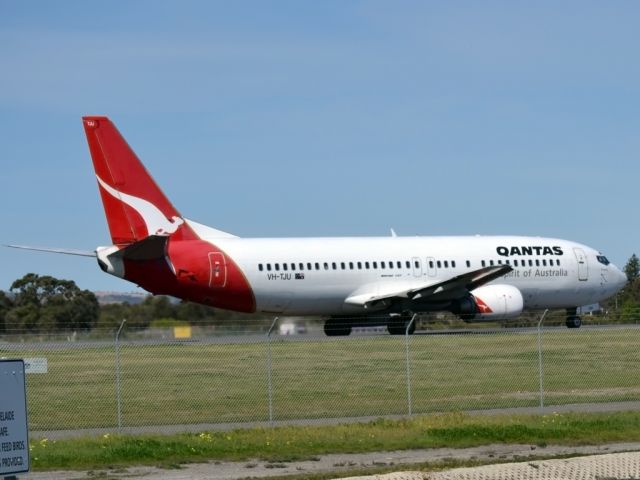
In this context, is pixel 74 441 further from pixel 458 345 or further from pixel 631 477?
pixel 458 345

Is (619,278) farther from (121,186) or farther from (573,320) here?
(121,186)

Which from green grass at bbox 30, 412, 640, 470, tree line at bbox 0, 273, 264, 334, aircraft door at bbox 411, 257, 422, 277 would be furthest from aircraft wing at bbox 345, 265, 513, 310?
green grass at bbox 30, 412, 640, 470

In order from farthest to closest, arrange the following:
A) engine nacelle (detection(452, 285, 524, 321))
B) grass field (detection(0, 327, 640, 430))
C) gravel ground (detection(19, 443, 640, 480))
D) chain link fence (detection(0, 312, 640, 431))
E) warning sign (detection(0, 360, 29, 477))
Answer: engine nacelle (detection(452, 285, 524, 321))
grass field (detection(0, 327, 640, 430))
chain link fence (detection(0, 312, 640, 431))
gravel ground (detection(19, 443, 640, 480))
warning sign (detection(0, 360, 29, 477))

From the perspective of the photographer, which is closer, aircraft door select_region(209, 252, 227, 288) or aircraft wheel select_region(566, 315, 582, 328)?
aircraft door select_region(209, 252, 227, 288)

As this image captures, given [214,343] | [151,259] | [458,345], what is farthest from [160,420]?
[151,259]

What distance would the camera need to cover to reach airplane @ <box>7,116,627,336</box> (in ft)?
135

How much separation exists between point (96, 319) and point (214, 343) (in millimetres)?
25811

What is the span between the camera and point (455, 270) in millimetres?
46500

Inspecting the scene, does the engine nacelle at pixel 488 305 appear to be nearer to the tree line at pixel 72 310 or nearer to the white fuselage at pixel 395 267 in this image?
the white fuselage at pixel 395 267

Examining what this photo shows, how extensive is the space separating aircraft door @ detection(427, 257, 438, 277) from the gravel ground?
2781 cm

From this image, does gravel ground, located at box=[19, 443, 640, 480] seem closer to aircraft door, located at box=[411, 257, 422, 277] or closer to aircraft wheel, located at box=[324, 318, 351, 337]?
aircraft wheel, located at box=[324, 318, 351, 337]

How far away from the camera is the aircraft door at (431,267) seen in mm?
46031

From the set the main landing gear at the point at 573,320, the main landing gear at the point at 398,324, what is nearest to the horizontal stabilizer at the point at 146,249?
the main landing gear at the point at 398,324

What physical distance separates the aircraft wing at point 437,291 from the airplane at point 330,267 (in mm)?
48
